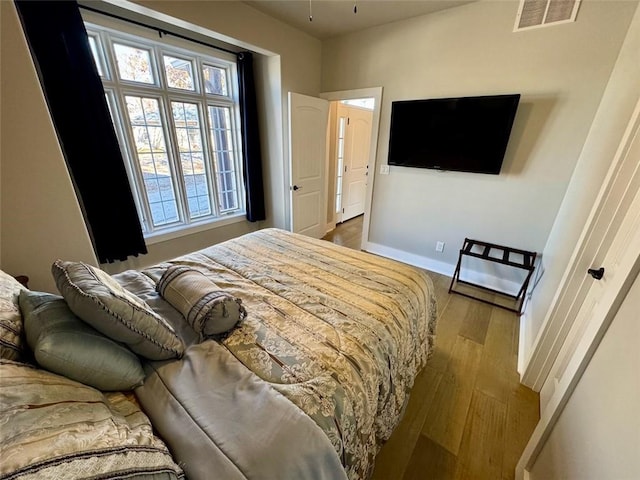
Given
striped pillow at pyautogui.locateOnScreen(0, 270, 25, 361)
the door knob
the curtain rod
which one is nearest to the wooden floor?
the door knob

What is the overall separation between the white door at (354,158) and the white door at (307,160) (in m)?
0.89

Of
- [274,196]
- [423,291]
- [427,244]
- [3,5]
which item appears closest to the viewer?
[3,5]

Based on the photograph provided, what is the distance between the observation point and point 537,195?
2361 mm

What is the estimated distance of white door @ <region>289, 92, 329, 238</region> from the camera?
10.2 feet

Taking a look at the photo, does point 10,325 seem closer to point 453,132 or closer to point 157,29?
point 157,29

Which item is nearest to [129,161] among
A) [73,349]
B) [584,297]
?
[73,349]

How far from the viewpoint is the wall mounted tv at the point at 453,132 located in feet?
7.61

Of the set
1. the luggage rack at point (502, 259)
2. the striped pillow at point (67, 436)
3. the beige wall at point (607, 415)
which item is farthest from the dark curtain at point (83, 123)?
the luggage rack at point (502, 259)

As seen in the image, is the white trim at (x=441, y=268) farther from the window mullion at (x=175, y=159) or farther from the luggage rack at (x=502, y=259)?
the window mullion at (x=175, y=159)

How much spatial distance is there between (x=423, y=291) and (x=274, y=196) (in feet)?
8.20

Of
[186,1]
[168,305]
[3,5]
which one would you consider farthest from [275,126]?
[168,305]

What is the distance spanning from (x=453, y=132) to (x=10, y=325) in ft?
10.3

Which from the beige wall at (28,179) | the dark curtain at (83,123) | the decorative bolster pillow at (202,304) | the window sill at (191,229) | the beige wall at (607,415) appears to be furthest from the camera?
the window sill at (191,229)

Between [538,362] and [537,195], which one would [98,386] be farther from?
[537,195]
